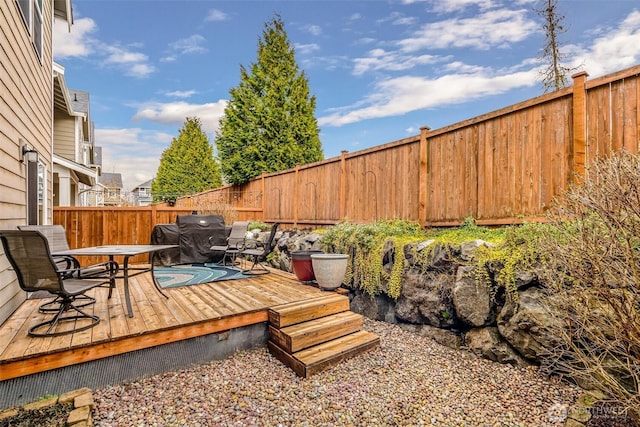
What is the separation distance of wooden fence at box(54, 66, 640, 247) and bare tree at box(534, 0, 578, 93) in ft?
30.3

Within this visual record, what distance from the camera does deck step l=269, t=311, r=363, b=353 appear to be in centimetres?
321

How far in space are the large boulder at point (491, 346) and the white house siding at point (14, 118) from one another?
4.55 m

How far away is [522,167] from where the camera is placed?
147 inches

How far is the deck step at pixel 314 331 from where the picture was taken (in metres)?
3.21

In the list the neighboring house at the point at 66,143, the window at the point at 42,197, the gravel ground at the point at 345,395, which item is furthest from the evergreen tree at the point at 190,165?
the gravel ground at the point at 345,395

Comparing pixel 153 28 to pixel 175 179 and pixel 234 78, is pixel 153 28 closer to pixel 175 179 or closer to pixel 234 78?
pixel 234 78

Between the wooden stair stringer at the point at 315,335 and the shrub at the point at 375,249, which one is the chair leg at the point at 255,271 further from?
the wooden stair stringer at the point at 315,335

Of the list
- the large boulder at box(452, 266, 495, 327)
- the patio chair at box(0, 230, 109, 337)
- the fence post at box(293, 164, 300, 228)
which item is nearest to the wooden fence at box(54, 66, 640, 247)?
the fence post at box(293, 164, 300, 228)

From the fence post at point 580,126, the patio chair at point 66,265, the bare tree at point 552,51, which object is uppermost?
the bare tree at point 552,51

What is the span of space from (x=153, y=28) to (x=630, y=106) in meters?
10.9

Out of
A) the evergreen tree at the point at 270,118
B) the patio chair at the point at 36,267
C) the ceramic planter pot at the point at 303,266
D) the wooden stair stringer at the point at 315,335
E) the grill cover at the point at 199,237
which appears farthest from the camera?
the evergreen tree at the point at 270,118

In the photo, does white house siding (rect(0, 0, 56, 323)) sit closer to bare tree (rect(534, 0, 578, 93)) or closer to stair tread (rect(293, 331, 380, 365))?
stair tread (rect(293, 331, 380, 365))

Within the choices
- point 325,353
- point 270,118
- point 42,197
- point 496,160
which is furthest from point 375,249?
point 270,118

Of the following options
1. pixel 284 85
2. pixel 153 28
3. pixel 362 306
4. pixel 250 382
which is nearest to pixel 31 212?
pixel 250 382
